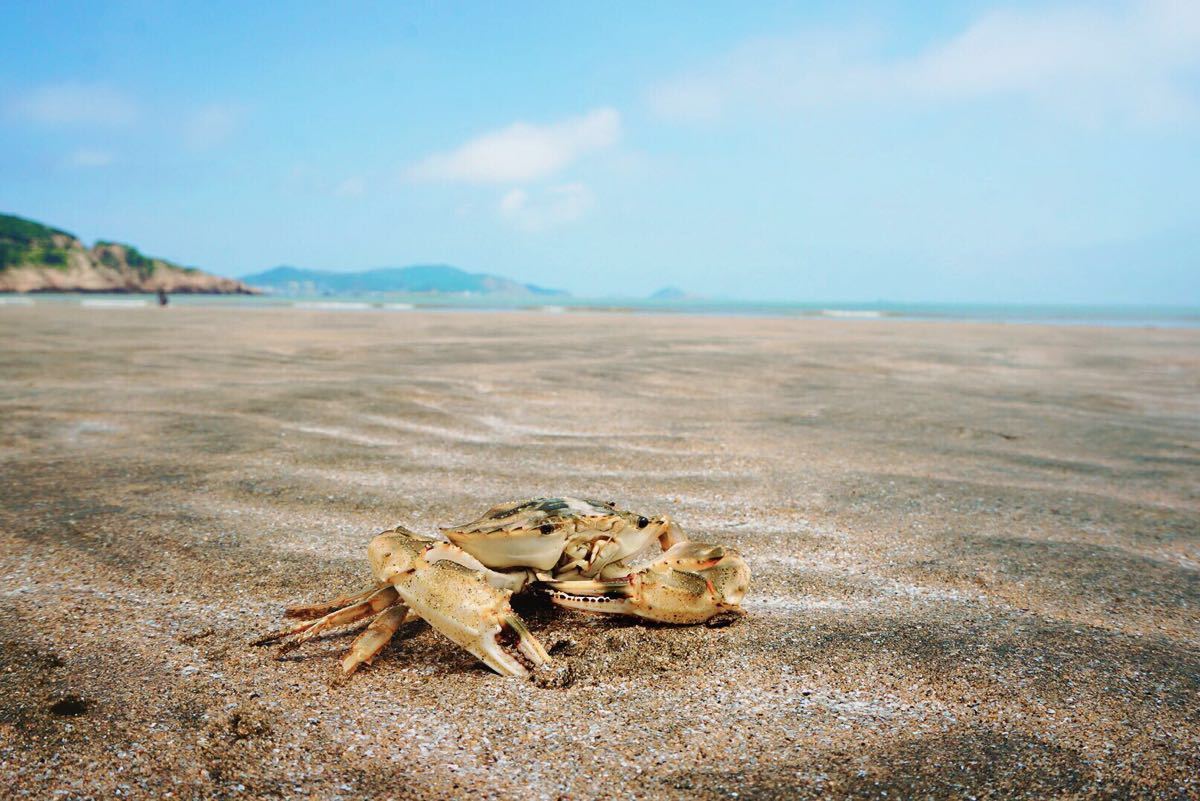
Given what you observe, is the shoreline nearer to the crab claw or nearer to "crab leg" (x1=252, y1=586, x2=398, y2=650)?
the crab claw

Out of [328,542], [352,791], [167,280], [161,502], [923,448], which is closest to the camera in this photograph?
[352,791]

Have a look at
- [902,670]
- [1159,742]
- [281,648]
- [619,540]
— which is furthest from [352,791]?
[1159,742]

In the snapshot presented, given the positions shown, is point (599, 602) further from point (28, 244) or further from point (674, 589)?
point (28, 244)

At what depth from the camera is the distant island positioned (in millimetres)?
74625

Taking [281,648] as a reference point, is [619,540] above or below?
above

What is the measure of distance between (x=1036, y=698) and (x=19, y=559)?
11.3 ft

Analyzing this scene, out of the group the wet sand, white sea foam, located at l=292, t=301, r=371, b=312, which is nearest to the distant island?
white sea foam, located at l=292, t=301, r=371, b=312

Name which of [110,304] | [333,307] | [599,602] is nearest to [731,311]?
[333,307]

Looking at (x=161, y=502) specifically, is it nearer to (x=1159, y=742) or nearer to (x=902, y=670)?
(x=902, y=670)

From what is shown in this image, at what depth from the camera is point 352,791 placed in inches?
61.9

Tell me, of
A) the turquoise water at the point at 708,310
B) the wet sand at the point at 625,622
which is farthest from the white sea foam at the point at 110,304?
the wet sand at the point at 625,622

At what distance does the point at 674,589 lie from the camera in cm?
232

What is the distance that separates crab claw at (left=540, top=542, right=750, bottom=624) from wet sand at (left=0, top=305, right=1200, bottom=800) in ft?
0.28

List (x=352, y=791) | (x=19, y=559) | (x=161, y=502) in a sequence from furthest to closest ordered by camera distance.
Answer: (x=161, y=502)
(x=19, y=559)
(x=352, y=791)
